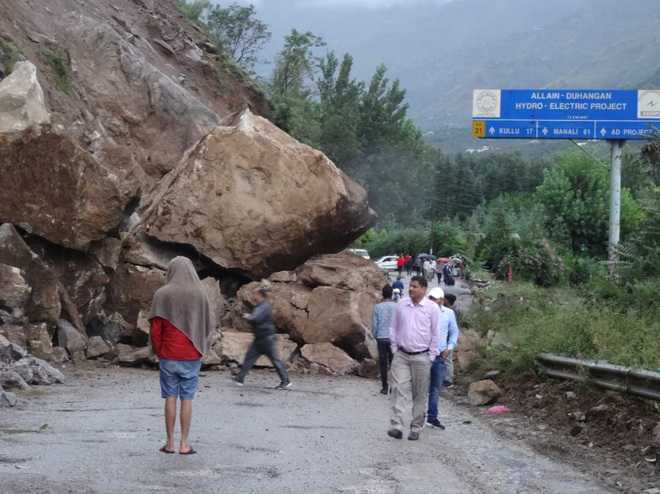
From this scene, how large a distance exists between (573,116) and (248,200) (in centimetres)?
1344

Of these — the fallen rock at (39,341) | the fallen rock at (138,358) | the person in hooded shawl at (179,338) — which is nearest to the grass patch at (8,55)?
the fallen rock at (39,341)

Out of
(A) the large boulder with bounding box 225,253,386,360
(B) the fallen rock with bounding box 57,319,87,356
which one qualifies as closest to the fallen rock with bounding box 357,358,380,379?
(A) the large boulder with bounding box 225,253,386,360

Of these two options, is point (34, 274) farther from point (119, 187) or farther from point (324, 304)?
point (324, 304)

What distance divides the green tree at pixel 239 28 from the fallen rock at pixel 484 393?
45.9 m

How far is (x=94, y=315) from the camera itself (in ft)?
68.0

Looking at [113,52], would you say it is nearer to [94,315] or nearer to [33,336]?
[94,315]

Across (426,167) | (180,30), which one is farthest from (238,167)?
(426,167)

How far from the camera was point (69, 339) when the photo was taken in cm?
1884

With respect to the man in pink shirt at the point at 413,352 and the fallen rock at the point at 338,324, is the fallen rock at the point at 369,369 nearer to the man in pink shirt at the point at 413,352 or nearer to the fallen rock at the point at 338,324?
the fallen rock at the point at 338,324

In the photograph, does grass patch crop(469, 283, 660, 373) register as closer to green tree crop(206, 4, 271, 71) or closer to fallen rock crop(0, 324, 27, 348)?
fallen rock crop(0, 324, 27, 348)

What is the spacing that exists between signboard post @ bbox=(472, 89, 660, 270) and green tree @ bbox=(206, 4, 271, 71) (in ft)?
98.0

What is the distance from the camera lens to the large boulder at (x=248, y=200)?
2206 centimetres

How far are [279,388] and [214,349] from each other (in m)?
2.97

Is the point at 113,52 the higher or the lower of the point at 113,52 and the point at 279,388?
the higher
